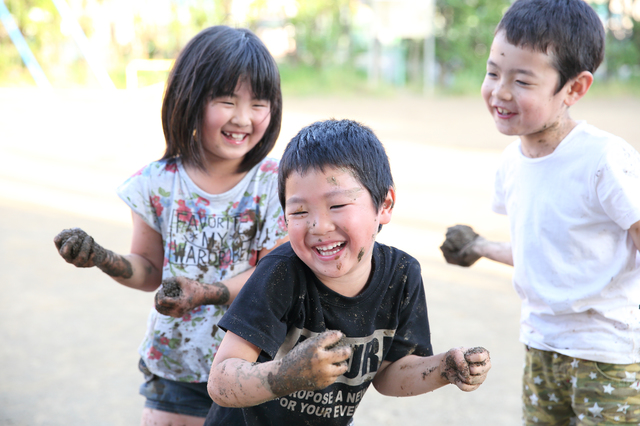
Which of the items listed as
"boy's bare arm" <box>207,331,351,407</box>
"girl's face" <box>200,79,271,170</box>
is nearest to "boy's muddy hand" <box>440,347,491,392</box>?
"boy's bare arm" <box>207,331,351,407</box>

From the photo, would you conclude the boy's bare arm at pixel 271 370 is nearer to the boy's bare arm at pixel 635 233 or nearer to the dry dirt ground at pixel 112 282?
the boy's bare arm at pixel 635 233

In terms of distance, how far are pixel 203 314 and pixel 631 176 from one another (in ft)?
3.80

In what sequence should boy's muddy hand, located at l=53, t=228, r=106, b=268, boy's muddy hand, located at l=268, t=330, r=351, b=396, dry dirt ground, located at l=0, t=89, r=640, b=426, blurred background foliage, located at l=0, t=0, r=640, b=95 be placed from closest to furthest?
boy's muddy hand, located at l=268, t=330, r=351, b=396
boy's muddy hand, located at l=53, t=228, r=106, b=268
dry dirt ground, located at l=0, t=89, r=640, b=426
blurred background foliage, located at l=0, t=0, r=640, b=95

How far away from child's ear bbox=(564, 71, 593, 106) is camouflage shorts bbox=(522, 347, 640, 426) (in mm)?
704

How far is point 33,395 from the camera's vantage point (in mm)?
2689

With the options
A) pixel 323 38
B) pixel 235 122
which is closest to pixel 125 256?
pixel 235 122

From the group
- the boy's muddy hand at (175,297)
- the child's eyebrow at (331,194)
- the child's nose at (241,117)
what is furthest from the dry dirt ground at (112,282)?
the child's eyebrow at (331,194)

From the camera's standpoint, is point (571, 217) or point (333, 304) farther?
point (571, 217)

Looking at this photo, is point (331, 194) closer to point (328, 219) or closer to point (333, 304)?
point (328, 219)

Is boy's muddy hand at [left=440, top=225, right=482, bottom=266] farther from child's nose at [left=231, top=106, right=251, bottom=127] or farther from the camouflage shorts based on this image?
child's nose at [left=231, top=106, right=251, bottom=127]

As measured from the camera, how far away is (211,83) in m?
1.74

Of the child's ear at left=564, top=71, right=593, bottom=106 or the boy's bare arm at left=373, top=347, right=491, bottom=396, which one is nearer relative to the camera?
the boy's bare arm at left=373, top=347, right=491, bottom=396

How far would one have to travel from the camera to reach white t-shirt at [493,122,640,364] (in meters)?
1.71

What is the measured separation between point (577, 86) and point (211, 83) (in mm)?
988
